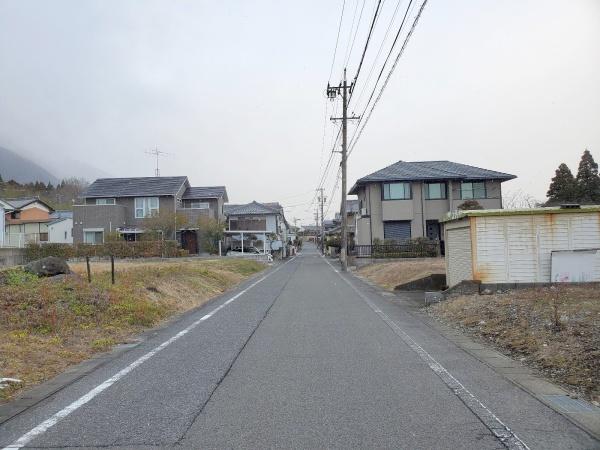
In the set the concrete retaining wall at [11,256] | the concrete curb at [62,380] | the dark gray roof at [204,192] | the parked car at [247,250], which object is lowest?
the concrete curb at [62,380]

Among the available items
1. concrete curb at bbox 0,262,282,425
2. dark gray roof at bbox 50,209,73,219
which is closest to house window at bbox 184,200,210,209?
dark gray roof at bbox 50,209,73,219

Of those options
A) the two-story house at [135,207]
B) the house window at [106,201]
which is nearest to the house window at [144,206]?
the two-story house at [135,207]

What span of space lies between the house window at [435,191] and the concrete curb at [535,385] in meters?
31.4

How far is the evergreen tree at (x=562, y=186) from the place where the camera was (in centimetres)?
3759

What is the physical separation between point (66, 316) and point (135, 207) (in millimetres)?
43173

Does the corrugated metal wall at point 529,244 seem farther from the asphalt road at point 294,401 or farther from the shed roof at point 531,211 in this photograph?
the asphalt road at point 294,401

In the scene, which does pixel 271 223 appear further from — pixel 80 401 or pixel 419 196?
pixel 80 401

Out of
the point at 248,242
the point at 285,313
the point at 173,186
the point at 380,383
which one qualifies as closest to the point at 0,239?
the point at 173,186

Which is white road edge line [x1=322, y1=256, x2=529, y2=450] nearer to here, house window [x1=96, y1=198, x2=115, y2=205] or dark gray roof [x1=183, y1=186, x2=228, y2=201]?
house window [x1=96, y1=198, x2=115, y2=205]

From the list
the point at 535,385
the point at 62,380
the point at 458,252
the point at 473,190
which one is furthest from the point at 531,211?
the point at 473,190

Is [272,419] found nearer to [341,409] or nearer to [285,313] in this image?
[341,409]

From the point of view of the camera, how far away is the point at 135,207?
2030 inches

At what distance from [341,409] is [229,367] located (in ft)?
7.39

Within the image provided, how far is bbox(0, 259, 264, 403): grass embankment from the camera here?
7.46 metres
